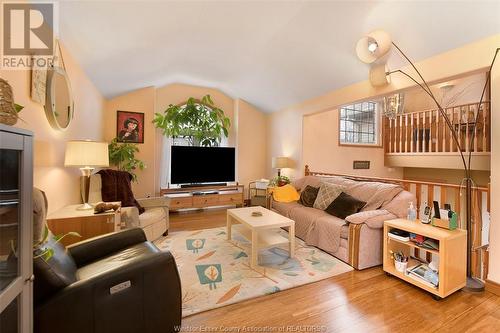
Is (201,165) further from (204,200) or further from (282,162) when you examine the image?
(282,162)

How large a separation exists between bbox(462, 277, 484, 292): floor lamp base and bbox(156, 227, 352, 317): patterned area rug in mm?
950

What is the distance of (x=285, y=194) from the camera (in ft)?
13.1

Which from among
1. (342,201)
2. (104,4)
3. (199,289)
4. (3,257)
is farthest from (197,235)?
(104,4)

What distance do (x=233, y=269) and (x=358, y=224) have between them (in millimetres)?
1407

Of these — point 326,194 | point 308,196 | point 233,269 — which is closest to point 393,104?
point 326,194

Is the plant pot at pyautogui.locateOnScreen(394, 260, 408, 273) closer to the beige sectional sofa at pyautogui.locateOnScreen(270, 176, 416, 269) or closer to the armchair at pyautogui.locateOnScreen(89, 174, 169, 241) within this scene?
the beige sectional sofa at pyautogui.locateOnScreen(270, 176, 416, 269)

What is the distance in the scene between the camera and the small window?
513 cm

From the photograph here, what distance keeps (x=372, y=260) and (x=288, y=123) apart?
10.5 feet

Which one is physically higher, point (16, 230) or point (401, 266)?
point (16, 230)

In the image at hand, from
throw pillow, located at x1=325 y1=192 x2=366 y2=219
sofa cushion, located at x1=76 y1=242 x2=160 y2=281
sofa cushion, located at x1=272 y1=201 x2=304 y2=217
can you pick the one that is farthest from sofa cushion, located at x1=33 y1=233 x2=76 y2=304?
sofa cushion, located at x1=272 y1=201 x2=304 y2=217

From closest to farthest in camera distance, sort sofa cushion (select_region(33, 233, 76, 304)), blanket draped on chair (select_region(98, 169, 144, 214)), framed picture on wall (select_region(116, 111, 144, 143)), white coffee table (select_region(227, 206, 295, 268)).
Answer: sofa cushion (select_region(33, 233, 76, 304)), white coffee table (select_region(227, 206, 295, 268)), blanket draped on chair (select_region(98, 169, 144, 214)), framed picture on wall (select_region(116, 111, 144, 143))

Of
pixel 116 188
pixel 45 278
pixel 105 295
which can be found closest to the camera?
pixel 45 278

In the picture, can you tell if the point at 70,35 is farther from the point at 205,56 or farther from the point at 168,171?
the point at 168,171

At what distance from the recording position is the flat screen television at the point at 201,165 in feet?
14.6
